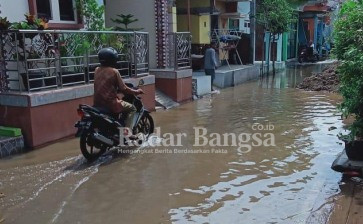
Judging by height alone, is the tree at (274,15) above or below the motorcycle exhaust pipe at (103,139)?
above

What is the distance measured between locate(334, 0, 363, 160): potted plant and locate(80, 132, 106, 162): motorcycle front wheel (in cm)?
383

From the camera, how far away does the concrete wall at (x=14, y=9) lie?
835 centimetres

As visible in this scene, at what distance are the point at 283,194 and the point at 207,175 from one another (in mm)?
1218

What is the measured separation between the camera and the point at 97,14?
10539mm

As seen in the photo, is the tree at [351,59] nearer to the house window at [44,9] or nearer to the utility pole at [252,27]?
the house window at [44,9]

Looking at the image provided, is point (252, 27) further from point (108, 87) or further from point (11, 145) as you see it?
point (11, 145)

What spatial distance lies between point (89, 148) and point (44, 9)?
415 cm

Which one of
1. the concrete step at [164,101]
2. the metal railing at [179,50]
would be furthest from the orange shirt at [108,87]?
the metal railing at [179,50]

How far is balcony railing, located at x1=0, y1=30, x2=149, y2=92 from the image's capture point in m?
7.55

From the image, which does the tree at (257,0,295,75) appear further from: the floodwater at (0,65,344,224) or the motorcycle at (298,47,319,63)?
the floodwater at (0,65,344,224)

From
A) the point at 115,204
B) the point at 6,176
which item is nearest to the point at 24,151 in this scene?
the point at 6,176

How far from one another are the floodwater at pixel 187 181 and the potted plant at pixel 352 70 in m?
0.57

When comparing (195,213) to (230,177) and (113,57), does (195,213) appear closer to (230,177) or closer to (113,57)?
(230,177)

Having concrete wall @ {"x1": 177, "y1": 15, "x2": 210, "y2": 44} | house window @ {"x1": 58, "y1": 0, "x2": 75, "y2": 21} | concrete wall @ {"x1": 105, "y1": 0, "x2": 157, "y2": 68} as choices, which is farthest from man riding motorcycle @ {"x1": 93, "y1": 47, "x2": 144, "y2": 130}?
concrete wall @ {"x1": 177, "y1": 15, "x2": 210, "y2": 44}
